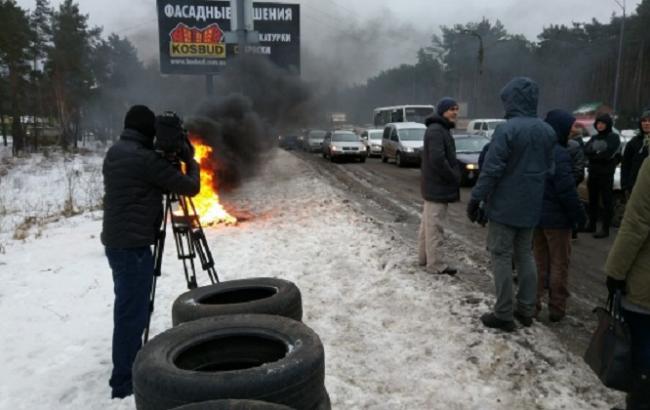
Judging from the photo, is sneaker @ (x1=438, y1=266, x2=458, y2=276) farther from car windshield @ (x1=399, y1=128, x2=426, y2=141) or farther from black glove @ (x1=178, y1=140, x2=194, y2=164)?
car windshield @ (x1=399, y1=128, x2=426, y2=141)

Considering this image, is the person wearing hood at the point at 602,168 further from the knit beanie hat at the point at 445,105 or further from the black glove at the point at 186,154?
the black glove at the point at 186,154

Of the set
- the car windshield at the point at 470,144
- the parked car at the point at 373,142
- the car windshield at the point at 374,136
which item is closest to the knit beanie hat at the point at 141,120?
the car windshield at the point at 470,144

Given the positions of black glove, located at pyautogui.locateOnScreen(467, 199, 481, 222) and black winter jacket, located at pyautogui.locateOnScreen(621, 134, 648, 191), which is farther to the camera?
black winter jacket, located at pyautogui.locateOnScreen(621, 134, 648, 191)

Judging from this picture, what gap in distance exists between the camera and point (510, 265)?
14.7ft

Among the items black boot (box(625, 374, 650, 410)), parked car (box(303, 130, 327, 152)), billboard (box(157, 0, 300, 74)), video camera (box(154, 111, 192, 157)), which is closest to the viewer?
black boot (box(625, 374, 650, 410))

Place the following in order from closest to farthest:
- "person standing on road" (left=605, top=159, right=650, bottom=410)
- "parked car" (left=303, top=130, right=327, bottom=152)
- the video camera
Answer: "person standing on road" (left=605, top=159, right=650, bottom=410) → the video camera → "parked car" (left=303, top=130, right=327, bottom=152)

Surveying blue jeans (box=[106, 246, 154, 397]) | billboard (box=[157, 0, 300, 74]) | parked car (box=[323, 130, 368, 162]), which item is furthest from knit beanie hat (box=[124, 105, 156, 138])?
billboard (box=[157, 0, 300, 74])

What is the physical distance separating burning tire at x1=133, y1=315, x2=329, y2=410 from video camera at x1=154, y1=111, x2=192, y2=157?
5.16 feet

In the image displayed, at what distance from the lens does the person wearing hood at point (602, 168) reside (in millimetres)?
7977

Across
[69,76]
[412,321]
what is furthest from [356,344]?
[69,76]

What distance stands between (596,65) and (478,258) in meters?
57.7

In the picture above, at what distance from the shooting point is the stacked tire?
2.29 m

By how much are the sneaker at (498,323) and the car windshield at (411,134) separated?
1871 cm

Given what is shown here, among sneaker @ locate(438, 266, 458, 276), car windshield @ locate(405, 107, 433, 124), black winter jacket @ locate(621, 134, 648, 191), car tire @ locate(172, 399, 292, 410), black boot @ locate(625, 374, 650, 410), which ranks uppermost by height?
car windshield @ locate(405, 107, 433, 124)
